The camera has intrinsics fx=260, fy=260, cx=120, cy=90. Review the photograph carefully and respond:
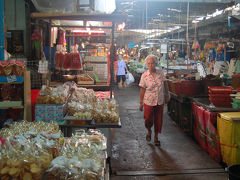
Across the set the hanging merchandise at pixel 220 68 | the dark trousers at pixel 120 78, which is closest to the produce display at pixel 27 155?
the hanging merchandise at pixel 220 68

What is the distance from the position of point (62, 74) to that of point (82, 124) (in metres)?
4.02

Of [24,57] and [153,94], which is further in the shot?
[24,57]

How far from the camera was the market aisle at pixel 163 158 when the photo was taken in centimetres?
451

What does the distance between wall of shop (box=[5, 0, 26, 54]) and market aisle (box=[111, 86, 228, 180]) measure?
381cm

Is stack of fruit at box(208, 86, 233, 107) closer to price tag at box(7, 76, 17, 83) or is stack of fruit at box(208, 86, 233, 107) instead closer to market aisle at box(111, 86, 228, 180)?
market aisle at box(111, 86, 228, 180)

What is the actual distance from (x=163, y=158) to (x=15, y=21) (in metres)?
5.47

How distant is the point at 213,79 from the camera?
6617 millimetres

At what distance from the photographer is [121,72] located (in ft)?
52.2

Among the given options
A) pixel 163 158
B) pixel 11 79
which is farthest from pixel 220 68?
pixel 11 79

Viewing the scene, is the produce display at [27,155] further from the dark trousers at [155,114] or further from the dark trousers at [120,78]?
the dark trousers at [120,78]

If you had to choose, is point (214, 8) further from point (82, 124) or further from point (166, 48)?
point (82, 124)

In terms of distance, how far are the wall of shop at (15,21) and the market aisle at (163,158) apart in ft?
12.5

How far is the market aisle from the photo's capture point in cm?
451

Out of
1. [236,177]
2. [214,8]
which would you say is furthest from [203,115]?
[214,8]
